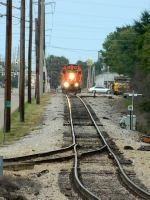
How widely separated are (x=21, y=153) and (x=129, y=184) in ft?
22.9

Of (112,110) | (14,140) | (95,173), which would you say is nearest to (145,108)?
(112,110)

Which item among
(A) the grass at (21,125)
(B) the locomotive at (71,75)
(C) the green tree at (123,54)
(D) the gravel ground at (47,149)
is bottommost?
(A) the grass at (21,125)

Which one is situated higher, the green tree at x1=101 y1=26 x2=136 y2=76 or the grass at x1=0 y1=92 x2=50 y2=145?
the green tree at x1=101 y1=26 x2=136 y2=76

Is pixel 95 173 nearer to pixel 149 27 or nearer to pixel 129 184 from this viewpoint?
pixel 129 184

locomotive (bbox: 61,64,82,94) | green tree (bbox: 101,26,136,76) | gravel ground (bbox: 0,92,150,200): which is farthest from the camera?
green tree (bbox: 101,26,136,76)

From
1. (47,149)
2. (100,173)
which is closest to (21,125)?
(47,149)

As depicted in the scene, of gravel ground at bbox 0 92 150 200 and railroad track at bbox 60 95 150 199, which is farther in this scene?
gravel ground at bbox 0 92 150 200

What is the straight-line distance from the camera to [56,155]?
1998 centimetres

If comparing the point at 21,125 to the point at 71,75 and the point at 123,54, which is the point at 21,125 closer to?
Answer: the point at 71,75

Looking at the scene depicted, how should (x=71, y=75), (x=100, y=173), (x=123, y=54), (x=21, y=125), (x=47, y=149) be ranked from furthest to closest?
(x=123, y=54), (x=71, y=75), (x=21, y=125), (x=47, y=149), (x=100, y=173)

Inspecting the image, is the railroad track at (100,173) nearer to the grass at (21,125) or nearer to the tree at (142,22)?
the grass at (21,125)

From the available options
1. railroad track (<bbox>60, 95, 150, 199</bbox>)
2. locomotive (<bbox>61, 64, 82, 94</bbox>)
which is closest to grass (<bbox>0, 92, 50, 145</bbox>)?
railroad track (<bbox>60, 95, 150, 199</bbox>)

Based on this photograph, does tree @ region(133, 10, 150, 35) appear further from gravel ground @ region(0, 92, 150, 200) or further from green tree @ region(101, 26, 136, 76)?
gravel ground @ region(0, 92, 150, 200)

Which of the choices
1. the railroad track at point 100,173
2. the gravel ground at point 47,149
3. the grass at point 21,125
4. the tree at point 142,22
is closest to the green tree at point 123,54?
the tree at point 142,22
